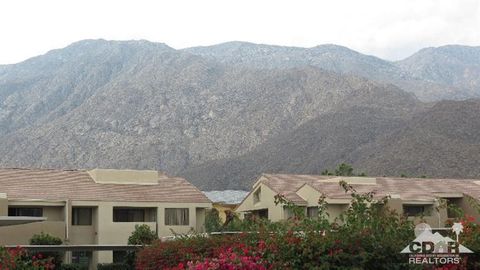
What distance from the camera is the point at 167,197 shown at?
185ft

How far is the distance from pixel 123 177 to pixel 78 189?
4.51m

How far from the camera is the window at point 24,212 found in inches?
1948

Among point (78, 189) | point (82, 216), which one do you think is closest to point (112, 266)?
point (82, 216)

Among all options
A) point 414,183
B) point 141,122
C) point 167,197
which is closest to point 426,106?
point 141,122

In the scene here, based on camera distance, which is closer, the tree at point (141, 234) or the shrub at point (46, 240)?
the shrub at point (46, 240)

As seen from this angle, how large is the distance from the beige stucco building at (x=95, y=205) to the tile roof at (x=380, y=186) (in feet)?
28.3

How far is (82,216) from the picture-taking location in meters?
53.0

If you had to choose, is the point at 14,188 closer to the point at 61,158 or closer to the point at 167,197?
the point at 167,197

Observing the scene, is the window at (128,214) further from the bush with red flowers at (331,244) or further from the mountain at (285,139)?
the mountain at (285,139)

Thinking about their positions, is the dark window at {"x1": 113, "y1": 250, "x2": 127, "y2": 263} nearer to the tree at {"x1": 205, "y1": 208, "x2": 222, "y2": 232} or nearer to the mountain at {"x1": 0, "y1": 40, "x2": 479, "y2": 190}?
the tree at {"x1": 205, "y1": 208, "x2": 222, "y2": 232}

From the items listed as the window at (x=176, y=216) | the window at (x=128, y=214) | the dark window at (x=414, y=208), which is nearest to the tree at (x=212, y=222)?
the window at (x=176, y=216)

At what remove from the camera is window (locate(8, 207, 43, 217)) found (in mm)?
49487

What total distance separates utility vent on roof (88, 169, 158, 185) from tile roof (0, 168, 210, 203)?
20.3 inches

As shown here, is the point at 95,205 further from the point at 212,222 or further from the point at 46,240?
the point at 212,222
